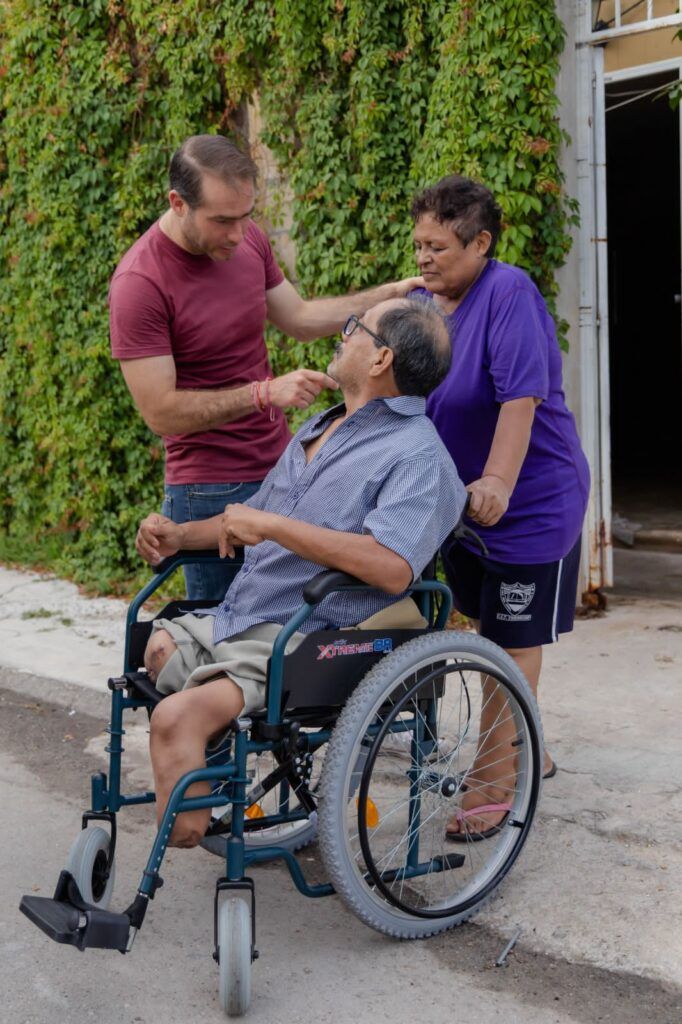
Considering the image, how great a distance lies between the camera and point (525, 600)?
126 inches

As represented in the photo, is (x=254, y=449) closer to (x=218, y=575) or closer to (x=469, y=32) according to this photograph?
(x=218, y=575)

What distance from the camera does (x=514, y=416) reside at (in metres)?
3.00

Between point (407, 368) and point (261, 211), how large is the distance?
3.63 metres

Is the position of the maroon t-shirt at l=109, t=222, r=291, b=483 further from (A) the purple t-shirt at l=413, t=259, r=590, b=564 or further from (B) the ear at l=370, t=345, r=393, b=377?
(B) the ear at l=370, t=345, r=393, b=377

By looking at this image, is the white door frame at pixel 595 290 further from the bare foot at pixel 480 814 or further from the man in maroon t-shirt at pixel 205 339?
the bare foot at pixel 480 814

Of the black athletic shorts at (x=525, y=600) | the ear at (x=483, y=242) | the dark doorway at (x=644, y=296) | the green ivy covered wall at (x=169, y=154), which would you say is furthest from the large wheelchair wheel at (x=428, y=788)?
the dark doorway at (x=644, y=296)

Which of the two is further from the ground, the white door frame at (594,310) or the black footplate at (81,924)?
the white door frame at (594,310)

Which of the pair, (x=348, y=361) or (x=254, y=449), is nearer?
(x=348, y=361)

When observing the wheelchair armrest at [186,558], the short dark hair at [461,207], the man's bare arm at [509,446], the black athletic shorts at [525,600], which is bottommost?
the black athletic shorts at [525,600]

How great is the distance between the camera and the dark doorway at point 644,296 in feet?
37.6

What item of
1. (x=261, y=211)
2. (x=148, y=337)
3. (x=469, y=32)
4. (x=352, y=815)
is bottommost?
(x=352, y=815)

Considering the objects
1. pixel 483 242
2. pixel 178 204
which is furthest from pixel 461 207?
pixel 178 204

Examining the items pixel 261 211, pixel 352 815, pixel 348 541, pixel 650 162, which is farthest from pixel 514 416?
pixel 650 162

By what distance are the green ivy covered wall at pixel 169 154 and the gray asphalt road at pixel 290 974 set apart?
3.13 m
